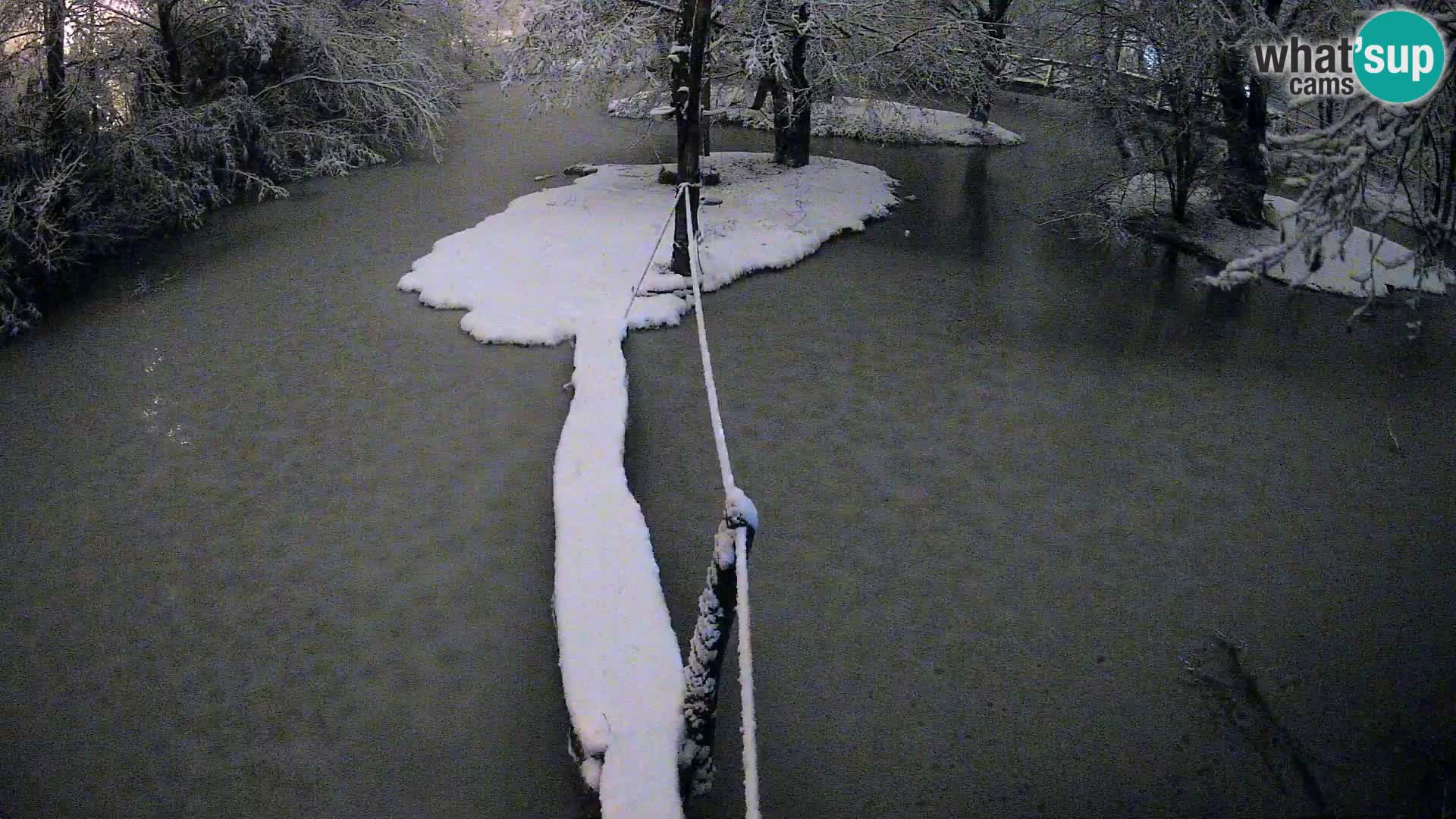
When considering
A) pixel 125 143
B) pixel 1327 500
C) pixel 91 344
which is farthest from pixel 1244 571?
pixel 125 143

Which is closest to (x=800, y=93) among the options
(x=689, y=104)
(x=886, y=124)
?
(x=886, y=124)

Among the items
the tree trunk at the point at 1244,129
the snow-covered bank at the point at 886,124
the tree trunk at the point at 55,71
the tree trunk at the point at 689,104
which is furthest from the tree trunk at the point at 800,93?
the tree trunk at the point at 55,71

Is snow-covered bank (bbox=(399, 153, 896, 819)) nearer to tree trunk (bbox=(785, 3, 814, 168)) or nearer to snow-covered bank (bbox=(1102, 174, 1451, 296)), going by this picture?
tree trunk (bbox=(785, 3, 814, 168))

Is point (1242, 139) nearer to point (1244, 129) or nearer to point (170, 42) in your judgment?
point (1244, 129)

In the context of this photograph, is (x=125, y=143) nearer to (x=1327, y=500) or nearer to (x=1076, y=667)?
(x=1076, y=667)

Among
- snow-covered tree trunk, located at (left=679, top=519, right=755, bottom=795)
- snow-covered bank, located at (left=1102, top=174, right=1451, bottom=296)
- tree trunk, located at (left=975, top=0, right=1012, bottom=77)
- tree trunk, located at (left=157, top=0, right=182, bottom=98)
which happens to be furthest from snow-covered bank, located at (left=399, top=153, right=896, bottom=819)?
tree trunk, located at (left=157, top=0, right=182, bottom=98)
